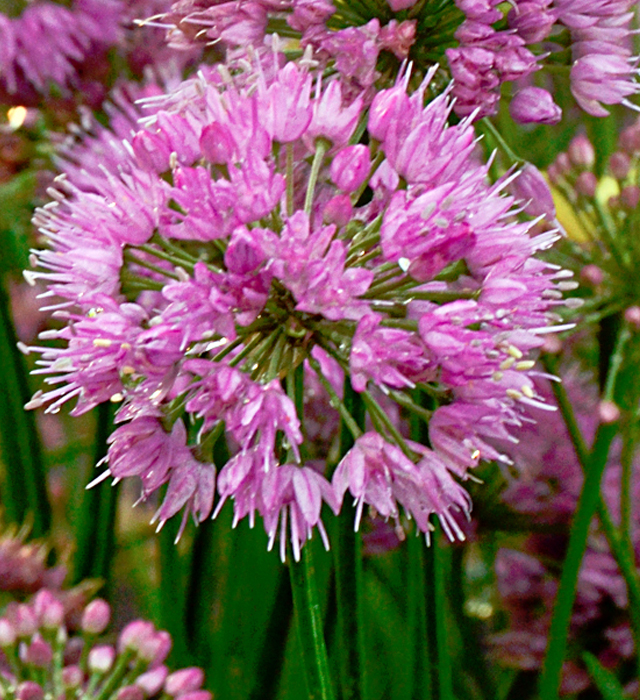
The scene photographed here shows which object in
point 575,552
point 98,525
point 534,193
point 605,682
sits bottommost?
point 605,682

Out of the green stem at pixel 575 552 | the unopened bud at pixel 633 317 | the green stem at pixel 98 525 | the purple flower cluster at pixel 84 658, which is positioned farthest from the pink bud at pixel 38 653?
the unopened bud at pixel 633 317

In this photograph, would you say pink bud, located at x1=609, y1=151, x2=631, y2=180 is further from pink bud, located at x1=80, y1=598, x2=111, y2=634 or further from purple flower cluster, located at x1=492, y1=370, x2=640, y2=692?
pink bud, located at x1=80, y1=598, x2=111, y2=634

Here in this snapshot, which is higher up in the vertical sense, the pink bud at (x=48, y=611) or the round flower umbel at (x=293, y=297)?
the round flower umbel at (x=293, y=297)

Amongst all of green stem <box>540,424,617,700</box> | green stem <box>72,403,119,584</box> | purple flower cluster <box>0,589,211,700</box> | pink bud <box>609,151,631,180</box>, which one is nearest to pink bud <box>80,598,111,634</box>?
purple flower cluster <box>0,589,211,700</box>

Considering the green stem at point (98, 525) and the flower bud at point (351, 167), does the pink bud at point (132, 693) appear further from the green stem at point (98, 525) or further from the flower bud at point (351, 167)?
the flower bud at point (351, 167)

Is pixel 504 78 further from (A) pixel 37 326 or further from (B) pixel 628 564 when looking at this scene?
(A) pixel 37 326

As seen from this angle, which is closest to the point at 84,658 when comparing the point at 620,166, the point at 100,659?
the point at 100,659

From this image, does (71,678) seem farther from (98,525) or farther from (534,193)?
(534,193)
